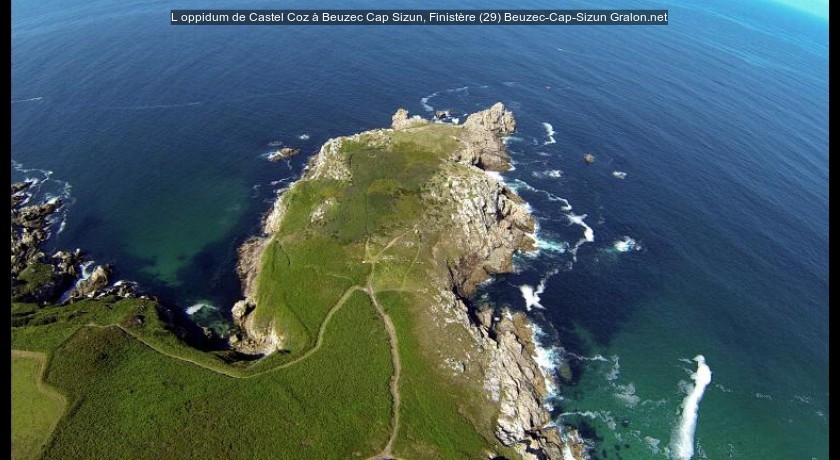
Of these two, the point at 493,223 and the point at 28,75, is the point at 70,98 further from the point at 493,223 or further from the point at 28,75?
the point at 493,223

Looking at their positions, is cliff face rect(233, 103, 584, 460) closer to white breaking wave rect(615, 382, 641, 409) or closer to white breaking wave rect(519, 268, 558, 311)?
white breaking wave rect(519, 268, 558, 311)

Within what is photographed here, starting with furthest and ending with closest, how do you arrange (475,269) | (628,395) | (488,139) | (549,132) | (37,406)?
(549,132)
(488,139)
(475,269)
(628,395)
(37,406)

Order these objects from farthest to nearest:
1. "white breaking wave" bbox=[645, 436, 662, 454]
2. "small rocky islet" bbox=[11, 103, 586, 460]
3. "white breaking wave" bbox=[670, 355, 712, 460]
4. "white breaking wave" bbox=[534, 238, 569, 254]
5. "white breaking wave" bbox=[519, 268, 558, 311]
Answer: "white breaking wave" bbox=[534, 238, 569, 254] → "white breaking wave" bbox=[519, 268, 558, 311] → "small rocky islet" bbox=[11, 103, 586, 460] → "white breaking wave" bbox=[670, 355, 712, 460] → "white breaking wave" bbox=[645, 436, 662, 454]

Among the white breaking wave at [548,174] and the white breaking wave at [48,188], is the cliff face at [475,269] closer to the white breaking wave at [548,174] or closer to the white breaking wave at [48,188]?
the white breaking wave at [548,174]

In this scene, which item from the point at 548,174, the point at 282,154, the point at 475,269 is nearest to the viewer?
the point at 475,269

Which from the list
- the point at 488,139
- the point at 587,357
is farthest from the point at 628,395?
the point at 488,139

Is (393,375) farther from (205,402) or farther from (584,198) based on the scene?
(584,198)

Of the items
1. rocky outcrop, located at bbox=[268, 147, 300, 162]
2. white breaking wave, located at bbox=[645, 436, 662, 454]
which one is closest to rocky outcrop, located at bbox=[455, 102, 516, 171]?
rocky outcrop, located at bbox=[268, 147, 300, 162]
